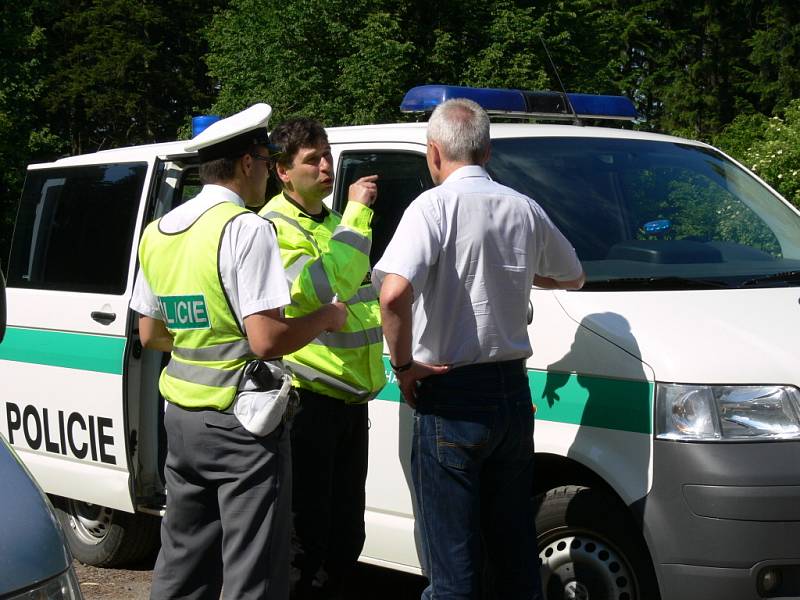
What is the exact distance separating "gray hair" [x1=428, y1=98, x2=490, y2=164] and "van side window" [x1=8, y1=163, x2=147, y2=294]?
7.42 ft

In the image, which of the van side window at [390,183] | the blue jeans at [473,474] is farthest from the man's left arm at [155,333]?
the van side window at [390,183]

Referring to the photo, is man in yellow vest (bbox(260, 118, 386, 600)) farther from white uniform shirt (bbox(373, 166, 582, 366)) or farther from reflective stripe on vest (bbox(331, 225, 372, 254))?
white uniform shirt (bbox(373, 166, 582, 366))

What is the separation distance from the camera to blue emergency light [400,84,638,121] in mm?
5051

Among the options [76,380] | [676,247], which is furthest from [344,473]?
[76,380]

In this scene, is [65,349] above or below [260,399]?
below

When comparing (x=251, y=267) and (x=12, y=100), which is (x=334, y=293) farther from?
(x=12, y=100)

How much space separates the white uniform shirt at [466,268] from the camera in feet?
10.8

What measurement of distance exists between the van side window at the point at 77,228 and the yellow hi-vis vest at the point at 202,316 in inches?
75.5

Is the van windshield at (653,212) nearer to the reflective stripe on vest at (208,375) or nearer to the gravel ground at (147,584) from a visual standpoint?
the reflective stripe on vest at (208,375)

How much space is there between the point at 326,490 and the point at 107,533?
213 cm

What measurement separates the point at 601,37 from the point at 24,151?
1304 centimetres

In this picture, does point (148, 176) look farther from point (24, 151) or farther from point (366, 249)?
point (24, 151)

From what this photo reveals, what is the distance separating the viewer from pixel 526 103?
5230 mm

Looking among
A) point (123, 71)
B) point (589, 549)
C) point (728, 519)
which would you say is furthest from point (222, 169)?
point (123, 71)
